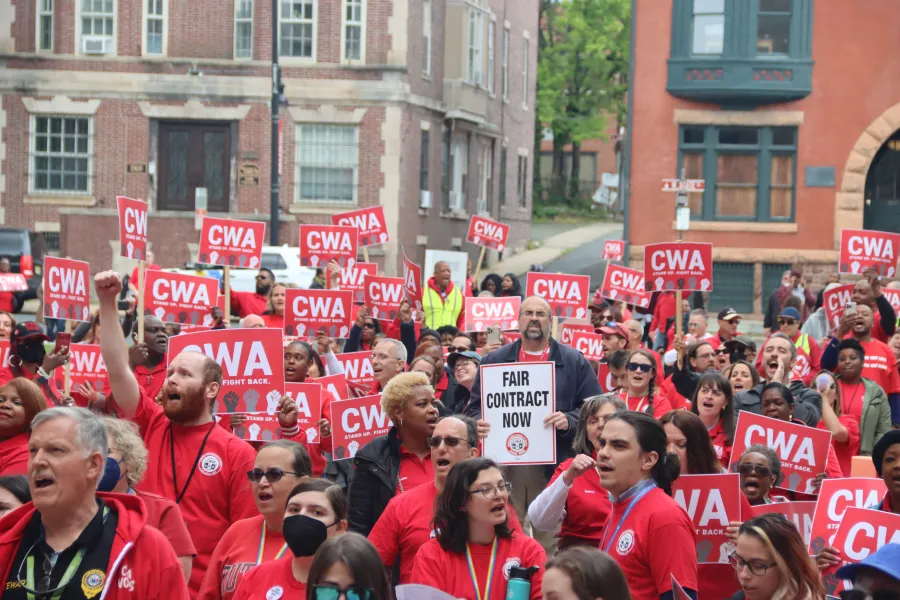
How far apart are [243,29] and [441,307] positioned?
19.7 m

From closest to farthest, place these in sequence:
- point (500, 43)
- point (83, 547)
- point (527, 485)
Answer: point (83, 547), point (527, 485), point (500, 43)

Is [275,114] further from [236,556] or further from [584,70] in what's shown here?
[584,70]

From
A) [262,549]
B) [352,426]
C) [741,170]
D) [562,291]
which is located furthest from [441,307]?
[741,170]

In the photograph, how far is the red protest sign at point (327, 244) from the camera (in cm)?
1725

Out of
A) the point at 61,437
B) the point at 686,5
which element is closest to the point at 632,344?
the point at 61,437

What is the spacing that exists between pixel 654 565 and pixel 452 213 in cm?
3286

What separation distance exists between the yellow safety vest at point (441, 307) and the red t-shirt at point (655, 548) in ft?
36.4

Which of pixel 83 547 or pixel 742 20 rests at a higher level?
pixel 742 20

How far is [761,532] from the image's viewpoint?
553 cm

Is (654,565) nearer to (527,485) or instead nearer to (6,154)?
(527,485)

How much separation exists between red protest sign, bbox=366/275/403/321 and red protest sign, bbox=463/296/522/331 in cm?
90

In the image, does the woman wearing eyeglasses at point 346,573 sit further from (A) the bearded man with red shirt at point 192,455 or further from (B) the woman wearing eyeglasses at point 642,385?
(B) the woman wearing eyeglasses at point 642,385

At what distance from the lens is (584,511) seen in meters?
6.91

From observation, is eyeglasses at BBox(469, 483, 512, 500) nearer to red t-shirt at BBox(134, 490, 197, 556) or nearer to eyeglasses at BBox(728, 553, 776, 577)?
eyeglasses at BBox(728, 553, 776, 577)
